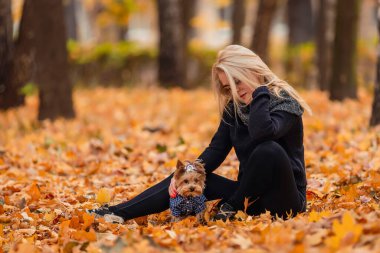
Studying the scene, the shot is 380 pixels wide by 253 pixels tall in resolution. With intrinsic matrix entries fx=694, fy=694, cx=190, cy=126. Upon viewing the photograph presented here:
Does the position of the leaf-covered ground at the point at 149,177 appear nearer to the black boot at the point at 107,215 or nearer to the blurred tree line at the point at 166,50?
the black boot at the point at 107,215

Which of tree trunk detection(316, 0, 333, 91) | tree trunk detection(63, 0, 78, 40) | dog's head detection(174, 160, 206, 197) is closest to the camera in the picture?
dog's head detection(174, 160, 206, 197)

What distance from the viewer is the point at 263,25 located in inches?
513

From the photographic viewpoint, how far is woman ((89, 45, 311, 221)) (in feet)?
15.3

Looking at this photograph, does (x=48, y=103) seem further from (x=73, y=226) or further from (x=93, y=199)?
(x=73, y=226)

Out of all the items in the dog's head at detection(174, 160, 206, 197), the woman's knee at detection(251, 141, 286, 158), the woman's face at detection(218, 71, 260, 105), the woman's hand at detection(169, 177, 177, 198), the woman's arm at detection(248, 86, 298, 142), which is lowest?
the woman's hand at detection(169, 177, 177, 198)

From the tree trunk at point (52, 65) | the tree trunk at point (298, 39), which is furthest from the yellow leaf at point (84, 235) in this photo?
the tree trunk at point (298, 39)

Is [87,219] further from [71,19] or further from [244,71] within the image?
[71,19]

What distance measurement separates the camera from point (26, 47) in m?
13.2

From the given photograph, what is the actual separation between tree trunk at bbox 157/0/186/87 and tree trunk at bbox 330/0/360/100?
12.3 ft

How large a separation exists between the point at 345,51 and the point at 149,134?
4.60 m

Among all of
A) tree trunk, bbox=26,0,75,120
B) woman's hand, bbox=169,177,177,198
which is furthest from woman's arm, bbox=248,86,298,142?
tree trunk, bbox=26,0,75,120

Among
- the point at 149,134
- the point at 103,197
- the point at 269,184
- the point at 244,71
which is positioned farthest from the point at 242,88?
the point at 149,134

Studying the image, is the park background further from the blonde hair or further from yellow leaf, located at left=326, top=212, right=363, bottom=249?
the blonde hair

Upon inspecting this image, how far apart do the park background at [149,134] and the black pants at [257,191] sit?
151 mm
